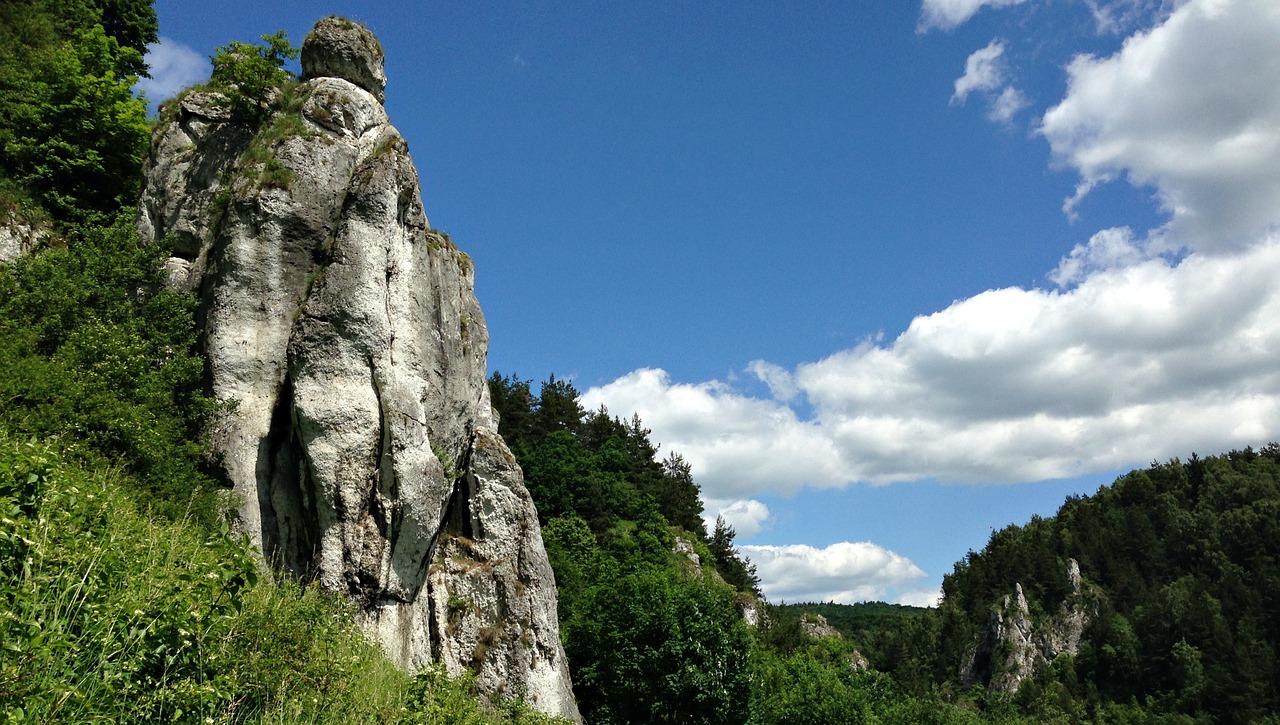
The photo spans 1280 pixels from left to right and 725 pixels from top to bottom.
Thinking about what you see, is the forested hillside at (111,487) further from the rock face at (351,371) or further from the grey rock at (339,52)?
the grey rock at (339,52)

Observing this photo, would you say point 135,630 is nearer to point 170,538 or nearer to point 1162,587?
point 170,538

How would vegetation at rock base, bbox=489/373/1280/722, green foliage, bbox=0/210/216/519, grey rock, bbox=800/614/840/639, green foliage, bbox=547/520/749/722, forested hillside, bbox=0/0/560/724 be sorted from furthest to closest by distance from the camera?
grey rock, bbox=800/614/840/639
vegetation at rock base, bbox=489/373/1280/722
green foliage, bbox=547/520/749/722
green foliage, bbox=0/210/216/519
forested hillside, bbox=0/0/560/724

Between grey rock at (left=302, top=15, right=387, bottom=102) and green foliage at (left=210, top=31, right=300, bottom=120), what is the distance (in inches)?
31.3

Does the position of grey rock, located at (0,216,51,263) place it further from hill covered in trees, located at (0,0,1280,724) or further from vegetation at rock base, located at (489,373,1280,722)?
vegetation at rock base, located at (489,373,1280,722)

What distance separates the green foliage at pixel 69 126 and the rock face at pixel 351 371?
9.87ft

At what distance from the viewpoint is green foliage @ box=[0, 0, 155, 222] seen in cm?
2247

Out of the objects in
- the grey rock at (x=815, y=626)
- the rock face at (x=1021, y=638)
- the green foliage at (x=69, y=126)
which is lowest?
the rock face at (x=1021, y=638)

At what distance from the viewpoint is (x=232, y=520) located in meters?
16.9

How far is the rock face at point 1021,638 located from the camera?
101188 millimetres

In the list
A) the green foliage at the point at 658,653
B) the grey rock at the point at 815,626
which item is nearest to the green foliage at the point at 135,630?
the green foliage at the point at 658,653

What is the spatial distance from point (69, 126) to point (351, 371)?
44.1 ft

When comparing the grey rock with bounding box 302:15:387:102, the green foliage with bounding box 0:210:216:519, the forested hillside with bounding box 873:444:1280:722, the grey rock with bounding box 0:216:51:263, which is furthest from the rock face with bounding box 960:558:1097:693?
the grey rock with bounding box 0:216:51:263

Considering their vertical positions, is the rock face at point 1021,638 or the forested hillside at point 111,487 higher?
the forested hillside at point 111,487

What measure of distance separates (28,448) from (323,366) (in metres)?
11.1
